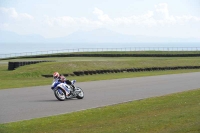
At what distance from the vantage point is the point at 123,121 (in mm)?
11672

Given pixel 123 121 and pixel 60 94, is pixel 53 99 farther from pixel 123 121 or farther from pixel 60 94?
pixel 123 121

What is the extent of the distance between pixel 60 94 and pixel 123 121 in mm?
6642

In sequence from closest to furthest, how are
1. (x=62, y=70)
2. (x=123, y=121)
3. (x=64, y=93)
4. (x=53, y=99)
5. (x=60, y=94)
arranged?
(x=123, y=121) → (x=60, y=94) → (x=64, y=93) → (x=53, y=99) → (x=62, y=70)

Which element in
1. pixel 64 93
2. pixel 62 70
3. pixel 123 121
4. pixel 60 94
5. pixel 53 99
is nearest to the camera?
pixel 123 121

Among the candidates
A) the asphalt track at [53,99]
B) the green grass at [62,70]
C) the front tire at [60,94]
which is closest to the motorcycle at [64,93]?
the front tire at [60,94]

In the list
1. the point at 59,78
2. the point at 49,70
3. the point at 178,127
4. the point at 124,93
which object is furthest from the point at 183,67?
the point at 178,127

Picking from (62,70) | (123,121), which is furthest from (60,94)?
(62,70)

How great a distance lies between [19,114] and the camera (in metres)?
13.8

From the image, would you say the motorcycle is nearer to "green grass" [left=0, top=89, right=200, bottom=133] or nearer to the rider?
the rider

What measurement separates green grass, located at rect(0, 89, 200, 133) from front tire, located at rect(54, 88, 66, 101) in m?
3.40

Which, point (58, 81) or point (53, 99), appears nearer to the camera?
point (58, 81)

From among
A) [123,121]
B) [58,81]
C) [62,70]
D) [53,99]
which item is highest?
[58,81]

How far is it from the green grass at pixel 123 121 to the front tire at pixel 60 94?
3400 mm

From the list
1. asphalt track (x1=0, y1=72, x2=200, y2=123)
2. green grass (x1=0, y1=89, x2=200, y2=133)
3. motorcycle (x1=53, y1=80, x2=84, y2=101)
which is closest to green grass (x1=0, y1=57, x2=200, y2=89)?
asphalt track (x1=0, y1=72, x2=200, y2=123)
